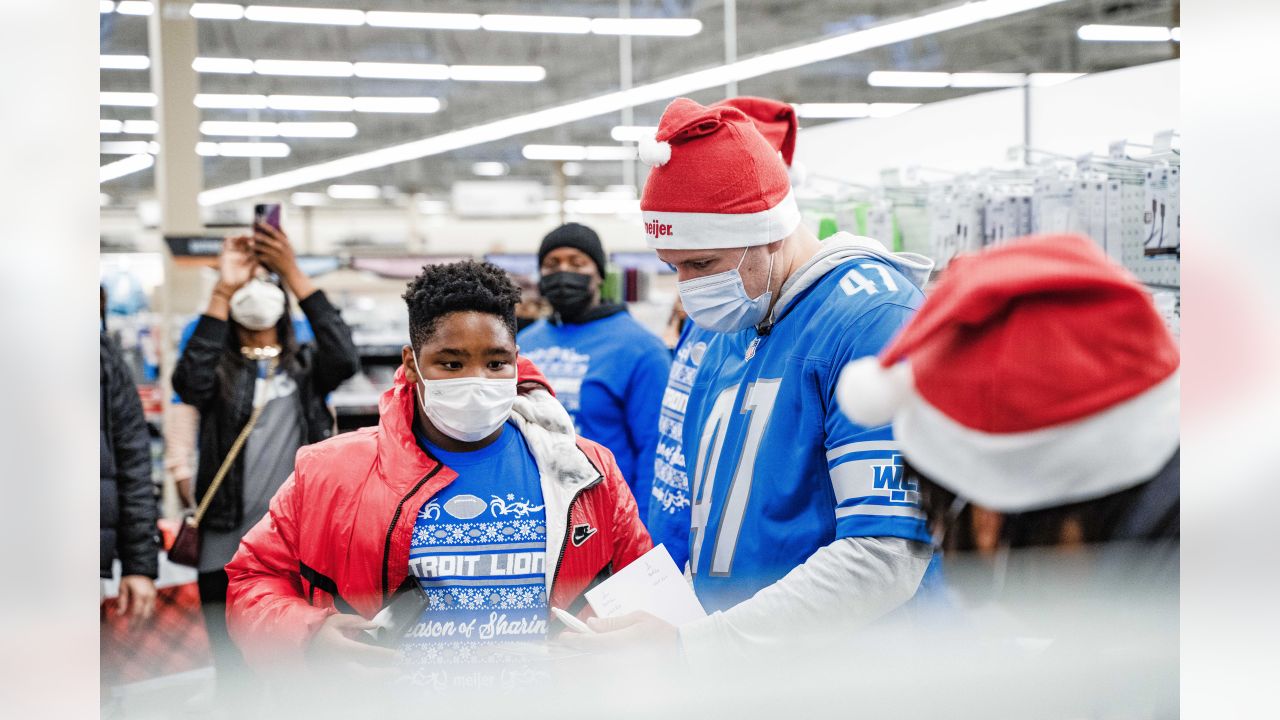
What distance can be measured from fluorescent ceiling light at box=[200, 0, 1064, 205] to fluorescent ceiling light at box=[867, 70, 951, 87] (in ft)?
7.44

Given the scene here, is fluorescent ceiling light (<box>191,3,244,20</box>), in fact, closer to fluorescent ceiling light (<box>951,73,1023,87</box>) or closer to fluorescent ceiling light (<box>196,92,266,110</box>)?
fluorescent ceiling light (<box>196,92,266,110</box>)

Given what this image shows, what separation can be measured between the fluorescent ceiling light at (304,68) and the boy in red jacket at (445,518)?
1209 centimetres

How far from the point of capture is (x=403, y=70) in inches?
533

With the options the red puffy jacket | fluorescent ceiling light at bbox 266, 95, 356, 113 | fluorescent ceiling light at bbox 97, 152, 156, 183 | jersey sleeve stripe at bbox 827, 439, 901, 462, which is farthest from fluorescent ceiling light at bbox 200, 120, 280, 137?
jersey sleeve stripe at bbox 827, 439, 901, 462

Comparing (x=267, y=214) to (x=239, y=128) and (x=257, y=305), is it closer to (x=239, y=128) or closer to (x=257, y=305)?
(x=257, y=305)

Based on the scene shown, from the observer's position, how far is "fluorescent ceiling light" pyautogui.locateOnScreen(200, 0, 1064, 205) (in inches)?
263

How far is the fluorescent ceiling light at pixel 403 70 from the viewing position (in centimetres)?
1317

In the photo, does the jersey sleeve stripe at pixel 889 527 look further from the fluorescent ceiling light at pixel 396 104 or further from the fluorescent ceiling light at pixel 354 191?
the fluorescent ceiling light at pixel 354 191

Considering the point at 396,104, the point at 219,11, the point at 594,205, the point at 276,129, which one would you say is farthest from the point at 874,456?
the point at 594,205

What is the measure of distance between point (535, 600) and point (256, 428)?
172 centimetres

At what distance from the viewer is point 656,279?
8203mm

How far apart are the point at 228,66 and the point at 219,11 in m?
3.44
